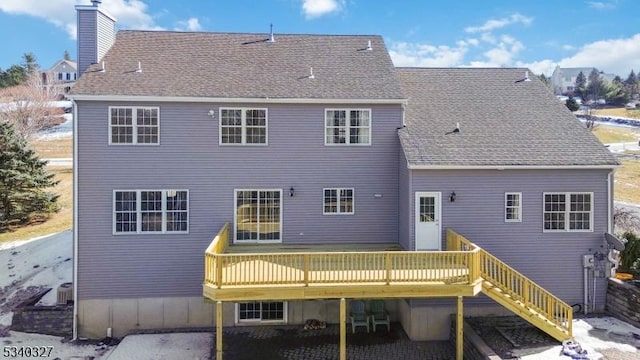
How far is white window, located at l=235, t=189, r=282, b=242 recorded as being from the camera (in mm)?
13867

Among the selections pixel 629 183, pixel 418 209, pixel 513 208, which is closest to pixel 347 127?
pixel 418 209

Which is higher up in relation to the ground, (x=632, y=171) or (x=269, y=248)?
(x=632, y=171)

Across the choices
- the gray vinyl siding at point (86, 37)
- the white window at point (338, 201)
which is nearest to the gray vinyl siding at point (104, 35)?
the gray vinyl siding at point (86, 37)

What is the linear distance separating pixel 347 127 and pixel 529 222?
19.9 feet

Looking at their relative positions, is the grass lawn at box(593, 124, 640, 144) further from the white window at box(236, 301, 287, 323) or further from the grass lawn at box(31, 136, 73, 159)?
the grass lawn at box(31, 136, 73, 159)

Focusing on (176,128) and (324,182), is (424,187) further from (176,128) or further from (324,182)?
(176,128)

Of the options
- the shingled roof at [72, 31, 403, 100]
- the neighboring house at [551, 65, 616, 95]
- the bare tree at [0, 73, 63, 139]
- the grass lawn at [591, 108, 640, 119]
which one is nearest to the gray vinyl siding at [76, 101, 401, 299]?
the shingled roof at [72, 31, 403, 100]

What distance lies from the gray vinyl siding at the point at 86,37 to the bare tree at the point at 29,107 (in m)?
26.5

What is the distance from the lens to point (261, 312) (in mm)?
14031

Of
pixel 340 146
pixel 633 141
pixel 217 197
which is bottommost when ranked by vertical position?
pixel 217 197

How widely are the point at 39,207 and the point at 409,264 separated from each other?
21.5 metres

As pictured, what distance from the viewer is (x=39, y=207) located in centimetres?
2422

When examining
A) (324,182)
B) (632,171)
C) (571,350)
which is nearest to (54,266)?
(324,182)

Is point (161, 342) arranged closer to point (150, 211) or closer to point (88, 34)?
point (150, 211)
